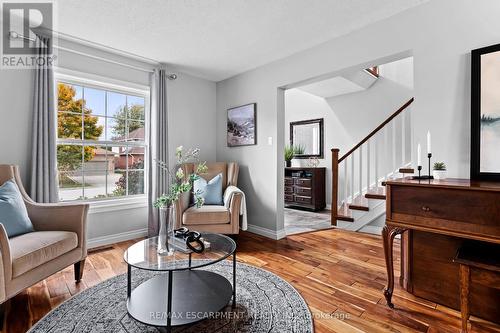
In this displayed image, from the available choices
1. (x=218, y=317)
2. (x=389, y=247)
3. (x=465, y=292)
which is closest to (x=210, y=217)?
(x=218, y=317)

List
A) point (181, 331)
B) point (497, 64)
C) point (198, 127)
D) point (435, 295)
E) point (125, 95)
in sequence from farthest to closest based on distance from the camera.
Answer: point (198, 127)
point (125, 95)
point (435, 295)
point (497, 64)
point (181, 331)

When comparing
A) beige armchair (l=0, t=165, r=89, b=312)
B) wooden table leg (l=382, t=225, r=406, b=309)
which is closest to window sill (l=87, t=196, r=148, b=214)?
beige armchair (l=0, t=165, r=89, b=312)

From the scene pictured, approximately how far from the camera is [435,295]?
1.92 meters

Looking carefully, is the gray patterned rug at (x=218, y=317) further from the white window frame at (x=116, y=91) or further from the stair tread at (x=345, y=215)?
the stair tread at (x=345, y=215)

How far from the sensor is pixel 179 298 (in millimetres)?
1714

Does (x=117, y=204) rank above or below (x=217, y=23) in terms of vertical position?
below

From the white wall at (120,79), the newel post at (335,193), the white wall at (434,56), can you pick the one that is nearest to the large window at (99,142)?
the white wall at (120,79)

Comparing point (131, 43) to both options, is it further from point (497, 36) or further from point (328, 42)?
point (497, 36)

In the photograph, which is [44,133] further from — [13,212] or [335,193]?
[335,193]

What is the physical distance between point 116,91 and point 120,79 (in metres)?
0.18

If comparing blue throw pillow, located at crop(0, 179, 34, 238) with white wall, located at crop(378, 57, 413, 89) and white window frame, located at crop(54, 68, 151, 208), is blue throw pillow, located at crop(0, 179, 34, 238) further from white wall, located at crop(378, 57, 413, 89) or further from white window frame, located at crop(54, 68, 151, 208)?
white wall, located at crop(378, 57, 413, 89)

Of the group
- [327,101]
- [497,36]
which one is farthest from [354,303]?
[327,101]

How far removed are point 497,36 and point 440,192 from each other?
4.03 feet

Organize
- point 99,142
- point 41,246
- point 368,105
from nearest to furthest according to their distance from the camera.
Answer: point 41,246 < point 99,142 < point 368,105
